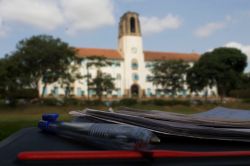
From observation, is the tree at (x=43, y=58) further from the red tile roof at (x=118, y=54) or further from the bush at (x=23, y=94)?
the red tile roof at (x=118, y=54)

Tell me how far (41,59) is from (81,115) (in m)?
39.6

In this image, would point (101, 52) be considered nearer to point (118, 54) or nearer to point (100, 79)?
point (118, 54)

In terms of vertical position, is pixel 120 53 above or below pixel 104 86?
above

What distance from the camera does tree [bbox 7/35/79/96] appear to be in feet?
131

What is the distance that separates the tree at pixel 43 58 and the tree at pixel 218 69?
18.7 metres

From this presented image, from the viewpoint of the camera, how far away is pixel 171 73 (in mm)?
52719

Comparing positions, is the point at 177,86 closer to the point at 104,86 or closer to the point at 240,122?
the point at 104,86

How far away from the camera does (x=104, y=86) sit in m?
48.4

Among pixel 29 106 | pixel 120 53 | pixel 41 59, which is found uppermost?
pixel 120 53

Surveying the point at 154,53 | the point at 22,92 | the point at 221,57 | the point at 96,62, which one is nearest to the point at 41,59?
the point at 22,92

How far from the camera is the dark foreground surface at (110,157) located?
4.27 ft

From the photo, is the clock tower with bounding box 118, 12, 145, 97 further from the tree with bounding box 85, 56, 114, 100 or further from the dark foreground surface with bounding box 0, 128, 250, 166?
the dark foreground surface with bounding box 0, 128, 250, 166

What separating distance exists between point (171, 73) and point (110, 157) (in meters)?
52.0

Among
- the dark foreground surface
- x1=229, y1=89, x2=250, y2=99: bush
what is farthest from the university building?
the dark foreground surface
